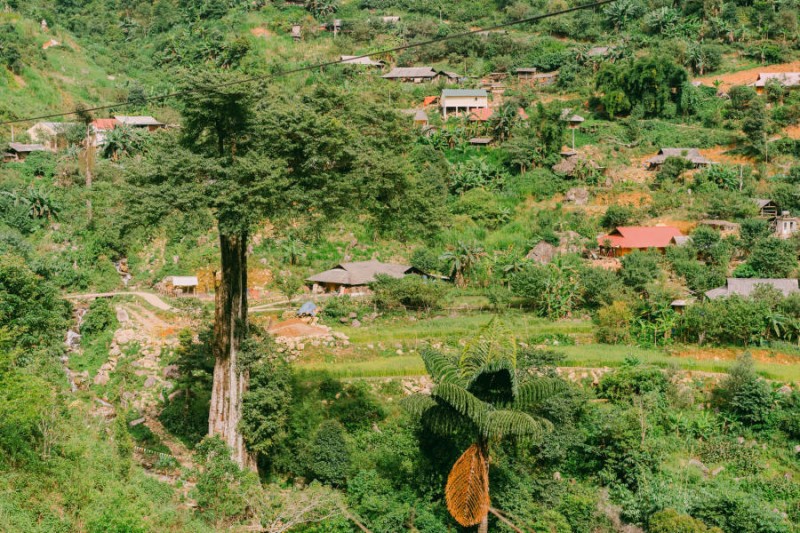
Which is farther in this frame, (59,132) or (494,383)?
(59,132)

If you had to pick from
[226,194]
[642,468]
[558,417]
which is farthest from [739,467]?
[226,194]

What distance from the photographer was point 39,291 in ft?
78.9

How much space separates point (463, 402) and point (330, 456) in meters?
4.64

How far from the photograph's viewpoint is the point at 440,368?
44.4 feet

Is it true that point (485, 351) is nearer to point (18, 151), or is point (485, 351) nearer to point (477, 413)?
point (477, 413)

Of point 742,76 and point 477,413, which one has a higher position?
point 742,76

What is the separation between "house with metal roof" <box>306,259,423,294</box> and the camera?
2912 centimetres

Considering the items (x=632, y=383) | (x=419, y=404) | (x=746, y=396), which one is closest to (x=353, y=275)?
(x=632, y=383)

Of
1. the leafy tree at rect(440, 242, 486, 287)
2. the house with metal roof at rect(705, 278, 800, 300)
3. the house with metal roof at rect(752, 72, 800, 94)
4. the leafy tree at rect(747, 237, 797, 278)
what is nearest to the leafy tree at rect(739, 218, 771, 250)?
the leafy tree at rect(747, 237, 797, 278)

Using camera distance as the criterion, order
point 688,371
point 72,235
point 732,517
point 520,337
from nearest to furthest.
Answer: point 732,517 → point 688,371 → point 520,337 → point 72,235

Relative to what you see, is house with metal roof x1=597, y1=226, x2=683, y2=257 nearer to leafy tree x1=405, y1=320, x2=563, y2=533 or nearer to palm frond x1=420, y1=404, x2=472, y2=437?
leafy tree x1=405, y1=320, x2=563, y2=533

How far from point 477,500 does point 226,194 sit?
22.5 feet

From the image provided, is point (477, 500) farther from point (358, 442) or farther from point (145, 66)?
point (145, 66)

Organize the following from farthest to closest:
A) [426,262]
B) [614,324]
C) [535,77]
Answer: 1. [535,77]
2. [426,262]
3. [614,324]
